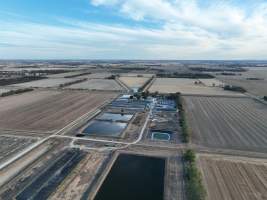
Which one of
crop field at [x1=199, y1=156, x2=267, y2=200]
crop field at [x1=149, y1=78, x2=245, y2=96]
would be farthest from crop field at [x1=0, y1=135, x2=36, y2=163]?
crop field at [x1=149, y1=78, x2=245, y2=96]

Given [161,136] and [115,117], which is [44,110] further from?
[161,136]

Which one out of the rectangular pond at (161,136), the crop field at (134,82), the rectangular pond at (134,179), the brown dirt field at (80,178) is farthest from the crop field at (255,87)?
the brown dirt field at (80,178)

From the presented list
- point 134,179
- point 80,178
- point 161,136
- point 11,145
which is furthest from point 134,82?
point 80,178

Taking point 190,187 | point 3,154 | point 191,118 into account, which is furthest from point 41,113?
point 190,187

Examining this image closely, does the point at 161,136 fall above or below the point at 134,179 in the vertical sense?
above

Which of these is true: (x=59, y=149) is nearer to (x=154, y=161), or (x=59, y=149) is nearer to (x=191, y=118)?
(x=154, y=161)

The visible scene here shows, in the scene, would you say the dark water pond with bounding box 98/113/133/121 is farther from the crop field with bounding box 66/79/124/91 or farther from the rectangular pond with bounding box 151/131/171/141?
the crop field with bounding box 66/79/124/91

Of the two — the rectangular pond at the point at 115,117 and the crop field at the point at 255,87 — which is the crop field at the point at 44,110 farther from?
the crop field at the point at 255,87
